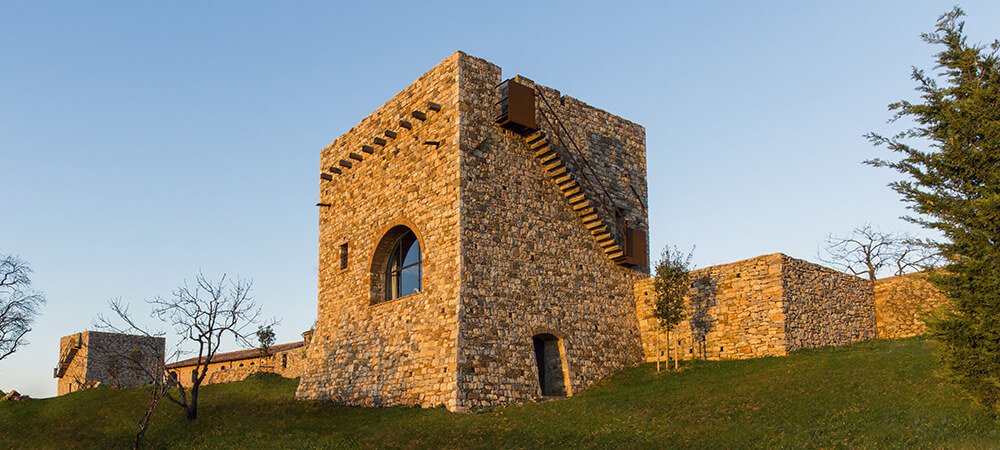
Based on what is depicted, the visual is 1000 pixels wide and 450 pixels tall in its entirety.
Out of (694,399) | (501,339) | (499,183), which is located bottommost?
(694,399)

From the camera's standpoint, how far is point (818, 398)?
17031 mm

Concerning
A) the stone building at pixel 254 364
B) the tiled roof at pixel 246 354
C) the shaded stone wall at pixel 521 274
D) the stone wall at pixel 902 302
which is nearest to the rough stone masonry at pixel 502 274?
the shaded stone wall at pixel 521 274

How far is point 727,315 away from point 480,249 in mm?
8081

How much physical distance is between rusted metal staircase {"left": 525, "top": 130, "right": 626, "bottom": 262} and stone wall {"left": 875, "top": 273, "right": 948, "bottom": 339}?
9.22m

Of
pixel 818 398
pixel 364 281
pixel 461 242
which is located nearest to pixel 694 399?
pixel 818 398

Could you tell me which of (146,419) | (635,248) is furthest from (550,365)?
(146,419)

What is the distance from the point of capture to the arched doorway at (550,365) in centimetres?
2259

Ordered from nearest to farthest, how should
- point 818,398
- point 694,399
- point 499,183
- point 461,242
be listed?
1. point 818,398
2. point 694,399
3. point 461,242
4. point 499,183

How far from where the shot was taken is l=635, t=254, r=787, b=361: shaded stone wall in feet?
75.2

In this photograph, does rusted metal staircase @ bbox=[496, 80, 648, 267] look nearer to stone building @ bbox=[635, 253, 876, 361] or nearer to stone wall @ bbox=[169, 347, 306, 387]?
stone building @ bbox=[635, 253, 876, 361]

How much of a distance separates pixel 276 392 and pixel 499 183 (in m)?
12.9

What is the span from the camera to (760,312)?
23141mm

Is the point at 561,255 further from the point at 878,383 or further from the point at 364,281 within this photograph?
the point at 878,383

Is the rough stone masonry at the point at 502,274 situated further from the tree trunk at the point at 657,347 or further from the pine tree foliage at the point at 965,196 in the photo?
the pine tree foliage at the point at 965,196
